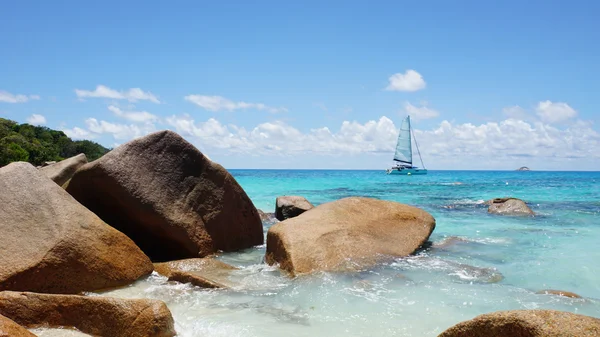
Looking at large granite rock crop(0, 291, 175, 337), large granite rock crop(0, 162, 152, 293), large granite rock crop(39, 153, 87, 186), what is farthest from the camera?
large granite rock crop(39, 153, 87, 186)

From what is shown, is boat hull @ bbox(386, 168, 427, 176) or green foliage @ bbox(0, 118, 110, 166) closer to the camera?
green foliage @ bbox(0, 118, 110, 166)

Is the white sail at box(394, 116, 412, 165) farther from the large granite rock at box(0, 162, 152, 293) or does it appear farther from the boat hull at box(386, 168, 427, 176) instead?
the large granite rock at box(0, 162, 152, 293)

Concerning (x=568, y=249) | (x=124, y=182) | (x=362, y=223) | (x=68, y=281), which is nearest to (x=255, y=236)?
(x=362, y=223)

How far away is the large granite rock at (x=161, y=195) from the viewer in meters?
6.87

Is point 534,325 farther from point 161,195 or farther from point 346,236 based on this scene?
point 161,195

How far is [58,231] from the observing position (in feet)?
17.4

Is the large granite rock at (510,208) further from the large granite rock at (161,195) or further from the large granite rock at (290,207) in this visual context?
the large granite rock at (161,195)

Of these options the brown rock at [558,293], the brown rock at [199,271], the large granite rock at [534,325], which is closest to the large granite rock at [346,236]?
the brown rock at [199,271]

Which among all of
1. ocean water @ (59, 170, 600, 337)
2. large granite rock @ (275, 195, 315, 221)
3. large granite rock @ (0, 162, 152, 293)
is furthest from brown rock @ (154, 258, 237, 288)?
large granite rock @ (275, 195, 315, 221)

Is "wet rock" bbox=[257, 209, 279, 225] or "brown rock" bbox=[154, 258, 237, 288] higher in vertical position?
"brown rock" bbox=[154, 258, 237, 288]

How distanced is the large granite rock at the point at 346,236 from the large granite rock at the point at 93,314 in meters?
2.51

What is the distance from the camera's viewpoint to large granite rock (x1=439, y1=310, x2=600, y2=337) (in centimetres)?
266

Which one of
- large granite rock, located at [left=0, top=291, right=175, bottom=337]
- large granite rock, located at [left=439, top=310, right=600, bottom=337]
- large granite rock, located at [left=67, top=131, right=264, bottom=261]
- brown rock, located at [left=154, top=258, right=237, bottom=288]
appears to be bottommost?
brown rock, located at [left=154, top=258, right=237, bottom=288]

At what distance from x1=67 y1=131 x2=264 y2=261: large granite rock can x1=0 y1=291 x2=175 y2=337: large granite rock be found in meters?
2.93
